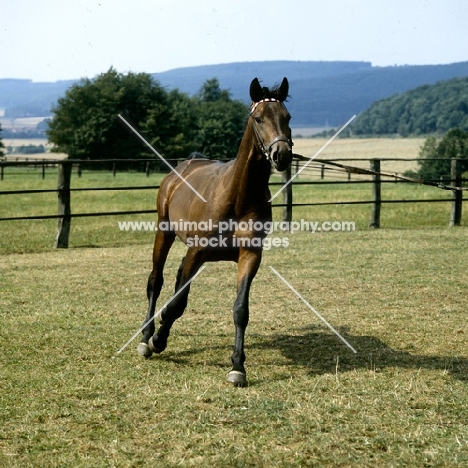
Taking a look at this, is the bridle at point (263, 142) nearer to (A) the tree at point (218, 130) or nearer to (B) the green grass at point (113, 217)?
(B) the green grass at point (113, 217)

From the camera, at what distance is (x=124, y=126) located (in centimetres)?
6153

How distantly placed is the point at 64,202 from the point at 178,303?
834cm

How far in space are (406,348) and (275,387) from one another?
1679mm

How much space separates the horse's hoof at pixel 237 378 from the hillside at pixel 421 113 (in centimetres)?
13022

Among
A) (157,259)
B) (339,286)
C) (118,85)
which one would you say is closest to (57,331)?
(157,259)

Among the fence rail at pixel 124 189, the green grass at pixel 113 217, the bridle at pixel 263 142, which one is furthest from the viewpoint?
the green grass at pixel 113 217

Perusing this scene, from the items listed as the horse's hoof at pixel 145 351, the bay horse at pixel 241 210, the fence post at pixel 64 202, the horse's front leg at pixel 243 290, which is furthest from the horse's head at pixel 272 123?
the fence post at pixel 64 202

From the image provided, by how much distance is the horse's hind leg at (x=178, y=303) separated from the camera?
18.8ft

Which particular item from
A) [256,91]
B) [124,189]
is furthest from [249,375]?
[124,189]

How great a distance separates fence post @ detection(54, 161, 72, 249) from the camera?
1350 cm

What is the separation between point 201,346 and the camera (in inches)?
253

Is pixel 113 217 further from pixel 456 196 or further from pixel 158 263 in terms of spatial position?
pixel 158 263

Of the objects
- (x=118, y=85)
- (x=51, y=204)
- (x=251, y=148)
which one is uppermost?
(x=118, y=85)

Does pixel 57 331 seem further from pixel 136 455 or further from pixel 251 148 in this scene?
pixel 136 455
